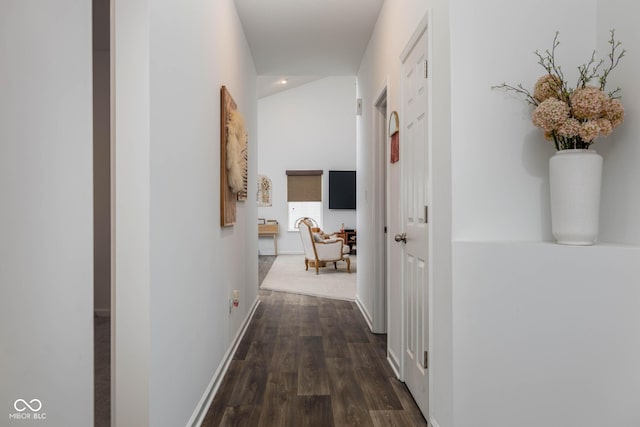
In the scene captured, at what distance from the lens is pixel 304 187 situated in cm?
1045

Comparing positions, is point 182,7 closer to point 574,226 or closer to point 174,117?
point 174,117

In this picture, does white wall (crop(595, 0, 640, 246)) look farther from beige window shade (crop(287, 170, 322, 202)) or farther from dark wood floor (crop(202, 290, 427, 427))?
beige window shade (crop(287, 170, 322, 202))

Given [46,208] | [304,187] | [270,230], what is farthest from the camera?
[304,187]

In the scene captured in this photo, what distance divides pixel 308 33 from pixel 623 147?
3.04m

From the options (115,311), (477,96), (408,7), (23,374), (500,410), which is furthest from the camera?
(408,7)

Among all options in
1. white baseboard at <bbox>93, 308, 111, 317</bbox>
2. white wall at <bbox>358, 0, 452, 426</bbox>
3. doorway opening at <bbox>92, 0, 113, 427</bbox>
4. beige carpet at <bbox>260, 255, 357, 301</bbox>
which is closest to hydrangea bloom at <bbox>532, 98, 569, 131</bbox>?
white wall at <bbox>358, 0, 452, 426</bbox>

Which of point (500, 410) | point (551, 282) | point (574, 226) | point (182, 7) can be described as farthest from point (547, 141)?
point (182, 7)

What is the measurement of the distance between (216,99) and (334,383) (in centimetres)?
196

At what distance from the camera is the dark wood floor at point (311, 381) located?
2.19 metres

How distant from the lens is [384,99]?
3508 millimetres

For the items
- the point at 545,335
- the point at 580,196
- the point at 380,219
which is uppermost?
the point at 580,196

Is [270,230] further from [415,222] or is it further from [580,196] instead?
[580,196]

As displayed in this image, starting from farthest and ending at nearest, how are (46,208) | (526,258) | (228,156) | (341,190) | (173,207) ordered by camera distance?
(341,190)
(228,156)
(173,207)
(526,258)
(46,208)

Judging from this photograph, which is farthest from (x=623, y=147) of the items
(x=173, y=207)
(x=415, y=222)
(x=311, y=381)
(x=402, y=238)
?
(x=311, y=381)
